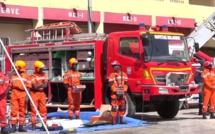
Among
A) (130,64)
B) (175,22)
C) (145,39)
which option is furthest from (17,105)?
(175,22)

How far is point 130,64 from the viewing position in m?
15.1

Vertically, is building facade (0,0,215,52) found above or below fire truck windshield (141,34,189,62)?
above

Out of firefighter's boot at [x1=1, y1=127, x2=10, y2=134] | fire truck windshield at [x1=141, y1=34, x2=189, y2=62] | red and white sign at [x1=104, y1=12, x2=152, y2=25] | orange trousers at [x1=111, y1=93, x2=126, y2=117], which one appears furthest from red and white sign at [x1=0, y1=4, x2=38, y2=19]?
firefighter's boot at [x1=1, y1=127, x2=10, y2=134]

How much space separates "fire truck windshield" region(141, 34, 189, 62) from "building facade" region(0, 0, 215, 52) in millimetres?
10684

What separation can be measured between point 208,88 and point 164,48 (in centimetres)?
184

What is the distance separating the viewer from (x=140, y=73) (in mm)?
14891

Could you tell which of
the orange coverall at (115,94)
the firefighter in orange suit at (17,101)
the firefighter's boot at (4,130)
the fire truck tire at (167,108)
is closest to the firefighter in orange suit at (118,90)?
the orange coverall at (115,94)

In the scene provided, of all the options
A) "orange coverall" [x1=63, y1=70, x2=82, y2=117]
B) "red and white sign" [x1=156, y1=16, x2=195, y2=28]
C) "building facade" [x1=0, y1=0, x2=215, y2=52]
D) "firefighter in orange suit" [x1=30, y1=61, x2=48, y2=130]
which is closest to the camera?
"firefighter in orange suit" [x1=30, y1=61, x2=48, y2=130]

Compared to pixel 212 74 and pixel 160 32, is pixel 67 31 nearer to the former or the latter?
pixel 160 32

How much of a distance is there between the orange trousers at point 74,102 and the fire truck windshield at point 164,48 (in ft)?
7.47

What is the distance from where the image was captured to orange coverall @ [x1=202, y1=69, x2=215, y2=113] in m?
15.6

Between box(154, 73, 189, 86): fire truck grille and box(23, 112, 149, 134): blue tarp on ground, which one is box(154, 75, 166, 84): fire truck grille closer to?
box(154, 73, 189, 86): fire truck grille

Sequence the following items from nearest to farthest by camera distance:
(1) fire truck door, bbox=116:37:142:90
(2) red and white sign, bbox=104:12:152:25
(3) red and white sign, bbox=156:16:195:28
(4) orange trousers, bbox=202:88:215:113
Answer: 1. (1) fire truck door, bbox=116:37:142:90
2. (4) orange trousers, bbox=202:88:215:113
3. (2) red and white sign, bbox=104:12:152:25
4. (3) red and white sign, bbox=156:16:195:28

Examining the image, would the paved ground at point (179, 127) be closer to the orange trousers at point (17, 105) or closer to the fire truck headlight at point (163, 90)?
the fire truck headlight at point (163, 90)
